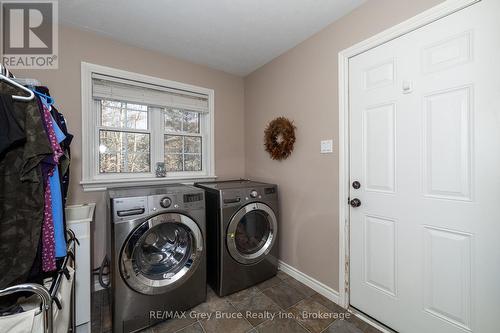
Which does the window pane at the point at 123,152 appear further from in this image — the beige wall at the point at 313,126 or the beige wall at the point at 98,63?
the beige wall at the point at 313,126

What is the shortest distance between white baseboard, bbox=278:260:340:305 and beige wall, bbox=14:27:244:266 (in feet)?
4.39

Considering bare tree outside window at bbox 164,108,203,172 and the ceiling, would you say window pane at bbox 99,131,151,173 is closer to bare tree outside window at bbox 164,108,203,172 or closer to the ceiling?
bare tree outside window at bbox 164,108,203,172

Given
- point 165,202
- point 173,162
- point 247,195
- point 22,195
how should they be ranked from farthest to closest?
point 173,162 → point 247,195 → point 165,202 → point 22,195

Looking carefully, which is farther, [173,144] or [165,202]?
[173,144]

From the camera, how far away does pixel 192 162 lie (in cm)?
269

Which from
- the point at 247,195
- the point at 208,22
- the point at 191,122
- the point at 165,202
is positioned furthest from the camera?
the point at 191,122

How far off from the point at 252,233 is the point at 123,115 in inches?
72.2

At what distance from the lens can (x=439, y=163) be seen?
4.19ft

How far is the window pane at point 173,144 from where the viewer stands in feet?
8.20

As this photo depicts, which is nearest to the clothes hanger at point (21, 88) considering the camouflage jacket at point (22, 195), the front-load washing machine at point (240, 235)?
the camouflage jacket at point (22, 195)

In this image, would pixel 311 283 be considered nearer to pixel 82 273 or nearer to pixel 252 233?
pixel 252 233

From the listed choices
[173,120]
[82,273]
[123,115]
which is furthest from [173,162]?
[82,273]

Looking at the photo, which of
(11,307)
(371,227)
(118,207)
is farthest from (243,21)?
(11,307)

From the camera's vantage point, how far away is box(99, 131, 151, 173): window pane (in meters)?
2.14
